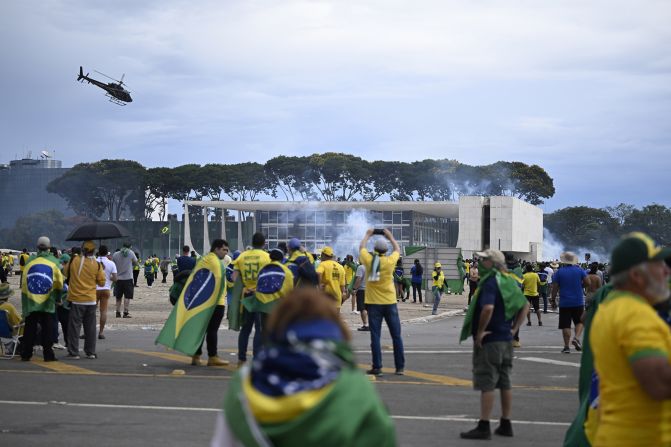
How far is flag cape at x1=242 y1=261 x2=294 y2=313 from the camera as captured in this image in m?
13.9

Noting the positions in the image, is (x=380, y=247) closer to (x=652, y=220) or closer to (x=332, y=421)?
(x=332, y=421)

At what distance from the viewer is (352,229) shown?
10575 cm

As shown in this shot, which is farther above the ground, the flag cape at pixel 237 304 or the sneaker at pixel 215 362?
the flag cape at pixel 237 304

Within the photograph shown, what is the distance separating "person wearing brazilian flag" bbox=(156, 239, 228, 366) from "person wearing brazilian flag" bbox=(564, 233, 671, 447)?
10.5 metres

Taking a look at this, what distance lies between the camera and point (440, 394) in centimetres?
1245

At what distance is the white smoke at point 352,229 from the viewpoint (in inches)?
4117

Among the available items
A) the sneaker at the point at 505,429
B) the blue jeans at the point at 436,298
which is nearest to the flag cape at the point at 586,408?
the sneaker at the point at 505,429

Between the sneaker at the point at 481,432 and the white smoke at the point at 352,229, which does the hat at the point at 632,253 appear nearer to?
the sneaker at the point at 481,432

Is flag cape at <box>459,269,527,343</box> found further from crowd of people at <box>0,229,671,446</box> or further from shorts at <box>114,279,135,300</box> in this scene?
shorts at <box>114,279,135,300</box>

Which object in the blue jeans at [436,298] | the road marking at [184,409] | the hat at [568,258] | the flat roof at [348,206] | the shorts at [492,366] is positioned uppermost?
the flat roof at [348,206]

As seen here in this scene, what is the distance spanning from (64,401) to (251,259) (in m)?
3.78

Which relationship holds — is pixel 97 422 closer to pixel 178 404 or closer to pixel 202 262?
pixel 178 404

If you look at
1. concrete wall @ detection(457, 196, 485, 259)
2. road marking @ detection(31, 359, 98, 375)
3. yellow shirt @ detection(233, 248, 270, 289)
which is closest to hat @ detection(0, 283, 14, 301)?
road marking @ detection(31, 359, 98, 375)

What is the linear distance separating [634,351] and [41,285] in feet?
39.4
